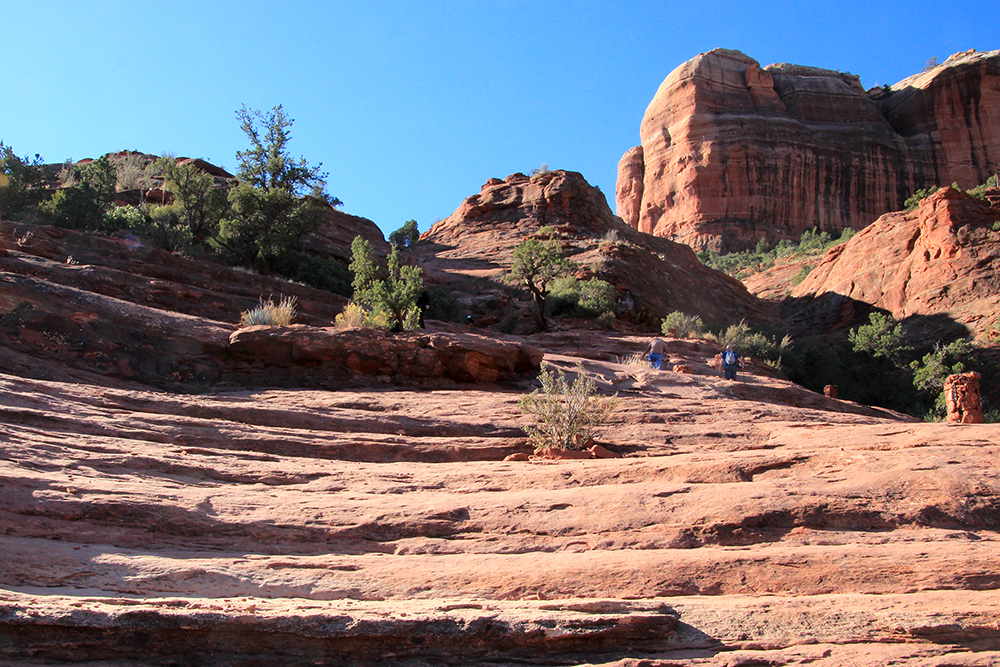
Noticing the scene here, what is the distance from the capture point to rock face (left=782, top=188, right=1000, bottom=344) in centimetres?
2547

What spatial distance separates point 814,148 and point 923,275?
33.8 m

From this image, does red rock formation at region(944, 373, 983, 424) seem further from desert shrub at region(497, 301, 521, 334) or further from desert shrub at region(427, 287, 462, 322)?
desert shrub at region(427, 287, 462, 322)

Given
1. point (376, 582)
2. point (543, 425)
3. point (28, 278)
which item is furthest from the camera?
point (28, 278)

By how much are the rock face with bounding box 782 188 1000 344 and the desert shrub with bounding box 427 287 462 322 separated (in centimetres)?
1780

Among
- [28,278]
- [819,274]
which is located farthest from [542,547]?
[819,274]

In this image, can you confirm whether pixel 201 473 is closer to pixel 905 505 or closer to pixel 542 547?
pixel 542 547

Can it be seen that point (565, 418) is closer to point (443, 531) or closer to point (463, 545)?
point (443, 531)

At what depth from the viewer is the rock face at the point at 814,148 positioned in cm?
5606

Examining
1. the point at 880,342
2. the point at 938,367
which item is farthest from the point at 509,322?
the point at 880,342

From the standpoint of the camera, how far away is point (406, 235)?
130ft

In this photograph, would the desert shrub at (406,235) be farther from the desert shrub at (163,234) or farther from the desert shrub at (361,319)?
the desert shrub at (361,319)

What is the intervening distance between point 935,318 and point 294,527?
27915 millimetres

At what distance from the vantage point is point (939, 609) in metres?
3.89

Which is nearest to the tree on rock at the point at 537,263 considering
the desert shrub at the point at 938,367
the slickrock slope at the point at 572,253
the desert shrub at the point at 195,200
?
the slickrock slope at the point at 572,253
